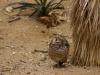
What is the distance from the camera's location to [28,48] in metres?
5.71

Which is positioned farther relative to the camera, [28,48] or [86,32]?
[28,48]

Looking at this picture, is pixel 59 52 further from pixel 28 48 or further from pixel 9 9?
pixel 9 9

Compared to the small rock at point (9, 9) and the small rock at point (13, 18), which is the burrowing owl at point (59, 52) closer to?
the small rock at point (13, 18)

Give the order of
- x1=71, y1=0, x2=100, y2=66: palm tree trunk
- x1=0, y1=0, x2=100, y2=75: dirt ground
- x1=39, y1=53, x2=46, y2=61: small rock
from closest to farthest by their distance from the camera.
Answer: x1=0, y1=0, x2=100, y2=75: dirt ground → x1=71, y1=0, x2=100, y2=66: palm tree trunk → x1=39, y1=53, x2=46, y2=61: small rock

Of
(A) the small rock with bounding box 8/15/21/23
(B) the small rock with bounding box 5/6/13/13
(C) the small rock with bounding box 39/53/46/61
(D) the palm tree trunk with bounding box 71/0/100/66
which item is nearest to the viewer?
(D) the palm tree trunk with bounding box 71/0/100/66

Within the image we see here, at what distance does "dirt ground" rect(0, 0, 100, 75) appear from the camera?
4.72 m

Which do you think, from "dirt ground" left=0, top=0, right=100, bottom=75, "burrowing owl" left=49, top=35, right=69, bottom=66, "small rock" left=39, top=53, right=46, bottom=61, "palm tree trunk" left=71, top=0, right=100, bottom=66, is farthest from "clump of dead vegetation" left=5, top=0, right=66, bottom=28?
"burrowing owl" left=49, top=35, right=69, bottom=66

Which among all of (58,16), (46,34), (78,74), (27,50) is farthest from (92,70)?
Result: (58,16)

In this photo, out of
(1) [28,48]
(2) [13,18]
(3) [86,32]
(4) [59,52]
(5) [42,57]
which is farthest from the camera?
(2) [13,18]

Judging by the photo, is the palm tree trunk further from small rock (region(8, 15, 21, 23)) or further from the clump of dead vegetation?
small rock (region(8, 15, 21, 23))

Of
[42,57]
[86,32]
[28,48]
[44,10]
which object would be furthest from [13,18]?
[86,32]

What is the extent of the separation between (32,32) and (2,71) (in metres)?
1.77

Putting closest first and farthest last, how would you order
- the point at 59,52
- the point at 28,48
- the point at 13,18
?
1. the point at 59,52
2. the point at 28,48
3. the point at 13,18

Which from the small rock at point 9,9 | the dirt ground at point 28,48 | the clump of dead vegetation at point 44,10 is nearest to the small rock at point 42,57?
the dirt ground at point 28,48
